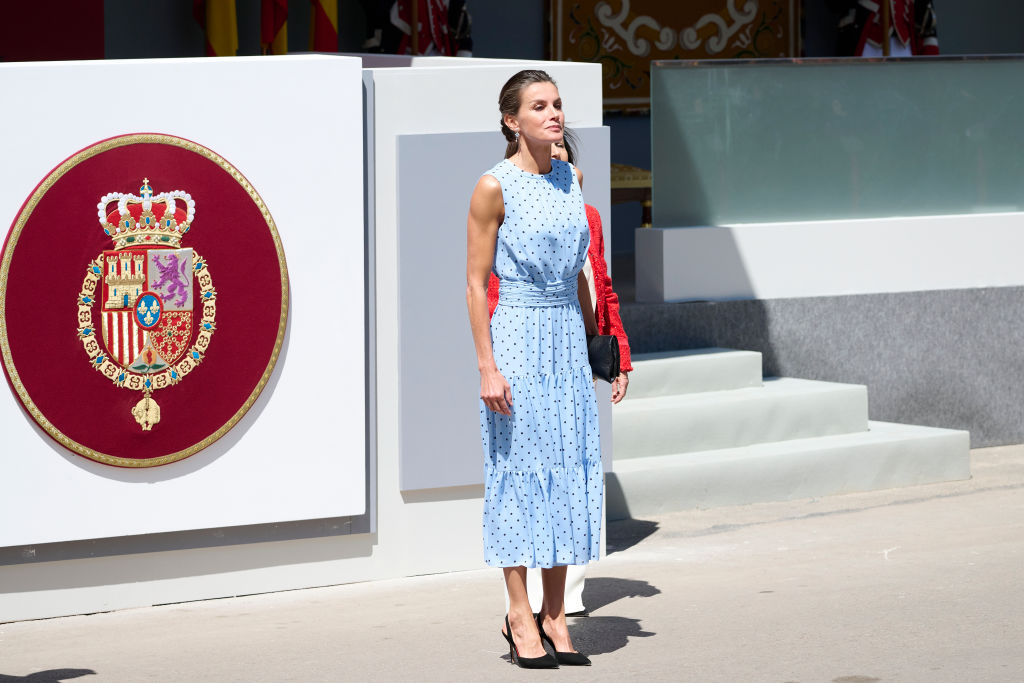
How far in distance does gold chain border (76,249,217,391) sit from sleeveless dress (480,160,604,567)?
4.38ft

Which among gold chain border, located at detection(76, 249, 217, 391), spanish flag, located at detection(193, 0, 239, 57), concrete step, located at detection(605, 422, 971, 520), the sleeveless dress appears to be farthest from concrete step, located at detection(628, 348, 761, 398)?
spanish flag, located at detection(193, 0, 239, 57)

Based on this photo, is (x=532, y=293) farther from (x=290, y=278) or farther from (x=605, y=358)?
(x=290, y=278)

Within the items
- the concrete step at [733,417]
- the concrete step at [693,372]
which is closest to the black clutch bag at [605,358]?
the concrete step at [733,417]

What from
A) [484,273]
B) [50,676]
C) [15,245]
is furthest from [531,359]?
[15,245]

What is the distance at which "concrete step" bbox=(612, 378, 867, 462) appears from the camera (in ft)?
27.0

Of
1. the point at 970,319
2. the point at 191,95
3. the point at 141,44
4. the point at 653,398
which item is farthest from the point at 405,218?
the point at 141,44

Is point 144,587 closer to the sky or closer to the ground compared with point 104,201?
closer to the ground

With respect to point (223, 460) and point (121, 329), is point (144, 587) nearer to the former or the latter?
point (223, 460)

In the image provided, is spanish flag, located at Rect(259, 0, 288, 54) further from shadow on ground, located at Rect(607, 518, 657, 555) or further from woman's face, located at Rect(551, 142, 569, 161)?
woman's face, located at Rect(551, 142, 569, 161)

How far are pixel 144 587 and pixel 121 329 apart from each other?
97cm

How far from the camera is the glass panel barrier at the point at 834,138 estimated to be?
9.58 metres

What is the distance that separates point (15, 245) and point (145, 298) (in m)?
0.49

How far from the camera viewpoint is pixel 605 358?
5488mm

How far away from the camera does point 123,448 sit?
6156 millimetres
